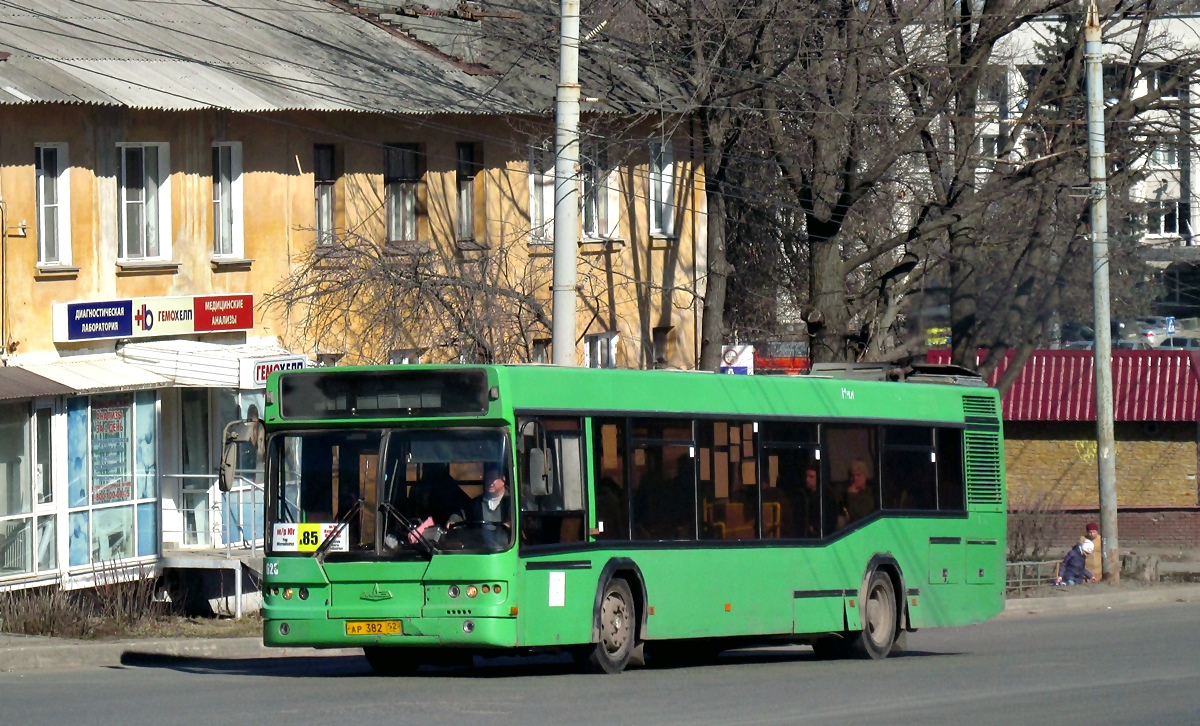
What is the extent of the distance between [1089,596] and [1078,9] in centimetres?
1003

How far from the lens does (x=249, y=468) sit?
81.8 feet

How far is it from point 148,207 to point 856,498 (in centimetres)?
1060

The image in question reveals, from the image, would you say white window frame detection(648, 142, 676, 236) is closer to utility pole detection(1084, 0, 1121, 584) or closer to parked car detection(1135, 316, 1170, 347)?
utility pole detection(1084, 0, 1121, 584)

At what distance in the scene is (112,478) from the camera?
22922mm

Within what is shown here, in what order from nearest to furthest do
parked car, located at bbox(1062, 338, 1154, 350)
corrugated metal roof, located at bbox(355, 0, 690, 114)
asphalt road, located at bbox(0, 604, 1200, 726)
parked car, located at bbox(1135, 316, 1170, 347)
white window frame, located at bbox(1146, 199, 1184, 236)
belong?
1. asphalt road, located at bbox(0, 604, 1200, 726)
2. corrugated metal roof, located at bbox(355, 0, 690, 114)
3. white window frame, located at bbox(1146, 199, 1184, 236)
4. parked car, located at bbox(1062, 338, 1154, 350)
5. parked car, located at bbox(1135, 316, 1170, 347)

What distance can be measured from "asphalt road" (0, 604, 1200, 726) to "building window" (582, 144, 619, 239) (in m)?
13.9

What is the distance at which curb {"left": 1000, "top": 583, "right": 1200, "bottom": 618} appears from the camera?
27141mm

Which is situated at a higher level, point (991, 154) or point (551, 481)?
point (991, 154)

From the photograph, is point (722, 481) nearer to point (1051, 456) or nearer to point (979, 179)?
point (979, 179)

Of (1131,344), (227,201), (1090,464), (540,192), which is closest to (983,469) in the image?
(227,201)

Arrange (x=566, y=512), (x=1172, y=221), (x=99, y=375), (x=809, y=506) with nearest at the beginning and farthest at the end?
1. (x=566, y=512)
2. (x=809, y=506)
3. (x=99, y=375)
4. (x=1172, y=221)

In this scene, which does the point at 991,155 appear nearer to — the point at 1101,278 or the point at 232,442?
the point at 1101,278

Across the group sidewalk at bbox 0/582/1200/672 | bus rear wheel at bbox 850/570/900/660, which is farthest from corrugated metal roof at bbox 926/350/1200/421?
sidewalk at bbox 0/582/1200/672

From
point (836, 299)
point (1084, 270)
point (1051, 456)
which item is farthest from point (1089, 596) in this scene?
point (1051, 456)
